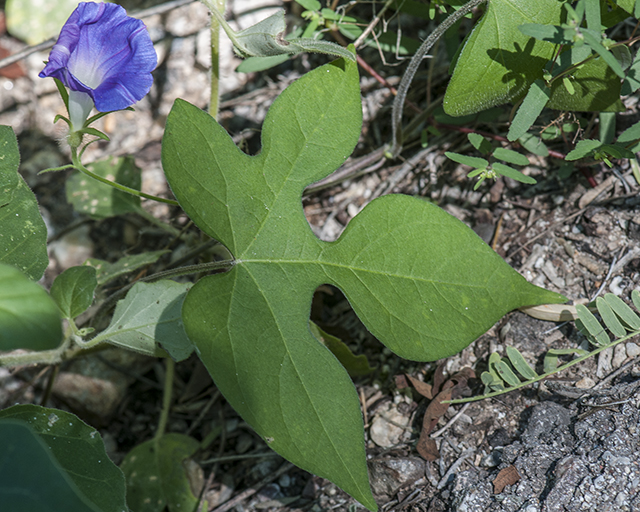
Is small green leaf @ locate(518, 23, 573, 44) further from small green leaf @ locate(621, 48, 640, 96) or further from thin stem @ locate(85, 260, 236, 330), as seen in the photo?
thin stem @ locate(85, 260, 236, 330)

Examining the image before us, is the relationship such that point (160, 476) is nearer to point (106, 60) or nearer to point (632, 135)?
point (106, 60)

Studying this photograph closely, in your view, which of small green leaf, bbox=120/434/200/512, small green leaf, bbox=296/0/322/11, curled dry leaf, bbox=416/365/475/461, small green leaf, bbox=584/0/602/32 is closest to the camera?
small green leaf, bbox=584/0/602/32

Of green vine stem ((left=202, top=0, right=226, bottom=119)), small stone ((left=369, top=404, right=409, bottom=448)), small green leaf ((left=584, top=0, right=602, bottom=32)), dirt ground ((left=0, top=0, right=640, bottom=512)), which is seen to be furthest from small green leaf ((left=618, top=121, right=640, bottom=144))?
green vine stem ((left=202, top=0, right=226, bottom=119))

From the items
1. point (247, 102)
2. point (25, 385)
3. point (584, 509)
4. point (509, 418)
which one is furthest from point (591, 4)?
point (25, 385)

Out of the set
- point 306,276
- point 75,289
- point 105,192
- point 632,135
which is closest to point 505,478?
point 306,276

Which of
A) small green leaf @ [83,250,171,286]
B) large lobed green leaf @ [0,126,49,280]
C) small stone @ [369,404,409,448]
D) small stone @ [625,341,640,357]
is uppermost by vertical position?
large lobed green leaf @ [0,126,49,280]

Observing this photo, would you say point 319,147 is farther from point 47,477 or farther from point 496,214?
point 47,477
